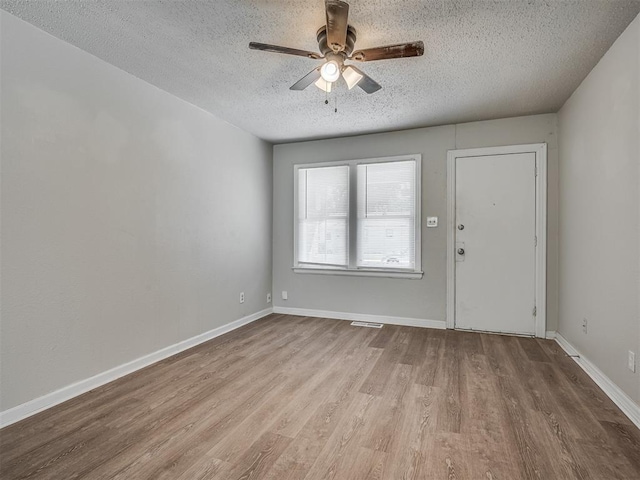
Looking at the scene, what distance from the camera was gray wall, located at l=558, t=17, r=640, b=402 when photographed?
2.20 meters

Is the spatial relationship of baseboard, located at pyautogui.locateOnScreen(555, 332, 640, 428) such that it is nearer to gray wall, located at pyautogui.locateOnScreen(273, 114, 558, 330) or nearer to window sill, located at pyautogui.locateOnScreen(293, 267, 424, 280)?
gray wall, located at pyautogui.locateOnScreen(273, 114, 558, 330)

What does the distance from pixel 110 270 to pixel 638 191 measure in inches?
146

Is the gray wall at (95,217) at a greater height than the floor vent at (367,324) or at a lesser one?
greater

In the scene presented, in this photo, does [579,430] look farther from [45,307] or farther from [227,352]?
[45,307]

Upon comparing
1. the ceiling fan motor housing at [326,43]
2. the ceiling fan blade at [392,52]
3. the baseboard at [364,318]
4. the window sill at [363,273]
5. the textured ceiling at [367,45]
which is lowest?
the baseboard at [364,318]

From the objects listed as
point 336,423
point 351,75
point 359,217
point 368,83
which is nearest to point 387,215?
point 359,217

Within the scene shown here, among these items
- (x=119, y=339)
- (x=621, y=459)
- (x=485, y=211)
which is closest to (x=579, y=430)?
(x=621, y=459)

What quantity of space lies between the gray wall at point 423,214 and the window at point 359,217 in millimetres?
115

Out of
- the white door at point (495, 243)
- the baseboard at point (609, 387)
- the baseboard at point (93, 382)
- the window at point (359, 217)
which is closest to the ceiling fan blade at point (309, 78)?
the window at point (359, 217)

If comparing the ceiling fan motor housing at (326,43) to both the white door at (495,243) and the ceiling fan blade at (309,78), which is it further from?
the white door at (495,243)

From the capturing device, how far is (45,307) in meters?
2.32

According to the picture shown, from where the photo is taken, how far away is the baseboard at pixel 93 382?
216 centimetres

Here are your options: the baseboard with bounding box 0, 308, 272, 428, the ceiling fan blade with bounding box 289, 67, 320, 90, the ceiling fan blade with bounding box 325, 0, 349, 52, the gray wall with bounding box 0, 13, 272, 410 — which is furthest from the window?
the ceiling fan blade with bounding box 325, 0, 349, 52

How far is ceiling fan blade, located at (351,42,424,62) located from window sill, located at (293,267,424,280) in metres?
2.80
